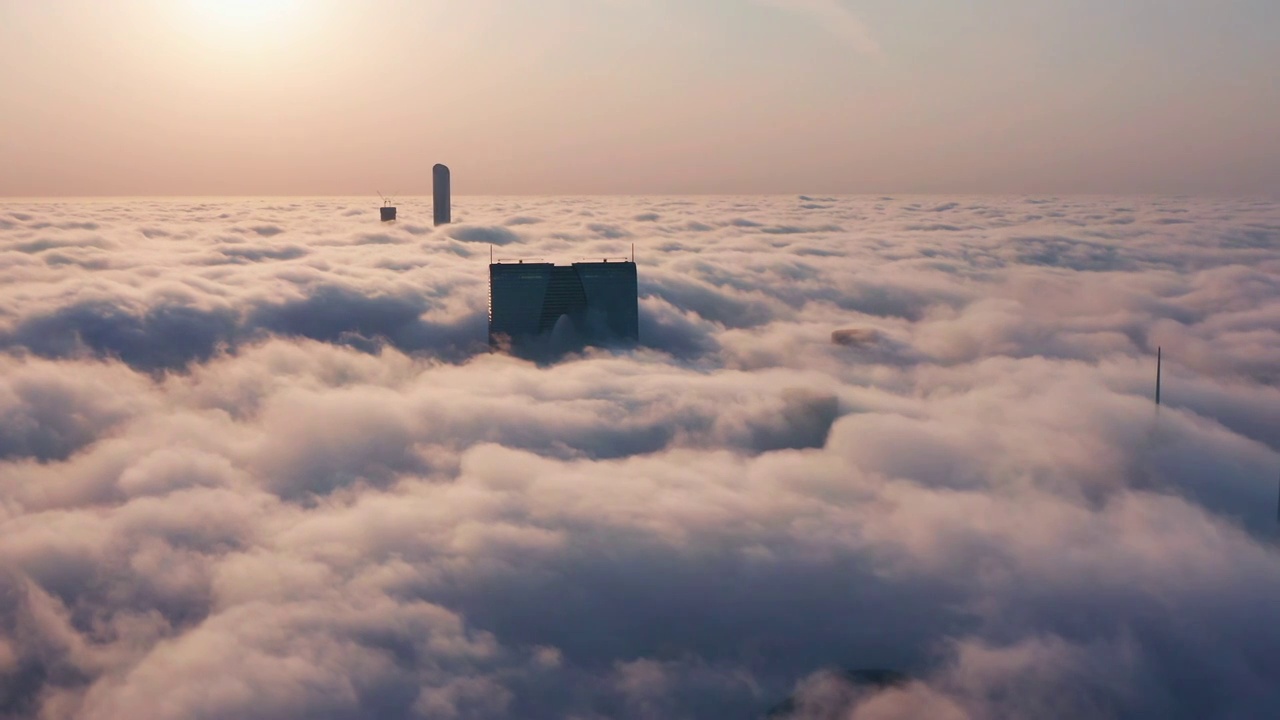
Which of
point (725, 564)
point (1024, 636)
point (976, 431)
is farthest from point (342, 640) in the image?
point (976, 431)

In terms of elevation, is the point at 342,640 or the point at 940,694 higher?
the point at 342,640

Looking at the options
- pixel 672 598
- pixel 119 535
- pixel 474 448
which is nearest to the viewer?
pixel 672 598

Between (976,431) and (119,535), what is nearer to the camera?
(119,535)

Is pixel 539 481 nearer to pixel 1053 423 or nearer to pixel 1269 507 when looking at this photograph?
pixel 1053 423

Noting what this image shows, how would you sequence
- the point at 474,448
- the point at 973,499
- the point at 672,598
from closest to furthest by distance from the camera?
the point at 672,598, the point at 973,499, the point at 474,448

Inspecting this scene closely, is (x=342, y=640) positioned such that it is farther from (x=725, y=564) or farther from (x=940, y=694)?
(x=940, y=694)

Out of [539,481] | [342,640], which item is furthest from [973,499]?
[342,640]
